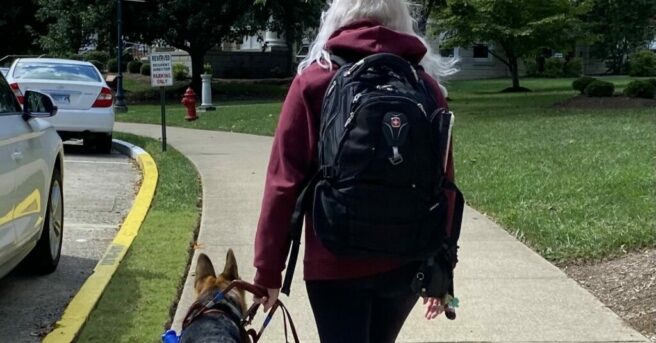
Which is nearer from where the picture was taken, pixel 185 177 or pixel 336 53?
pixel 336 53

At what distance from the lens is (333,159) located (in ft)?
7.91

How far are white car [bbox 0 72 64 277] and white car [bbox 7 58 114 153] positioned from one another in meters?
6.73

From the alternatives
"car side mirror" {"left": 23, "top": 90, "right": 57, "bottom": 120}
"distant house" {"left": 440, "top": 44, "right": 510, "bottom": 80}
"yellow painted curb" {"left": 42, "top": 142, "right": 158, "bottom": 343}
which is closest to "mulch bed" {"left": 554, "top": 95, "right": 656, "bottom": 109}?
"yellow painted curb" {"left": 42, "top": 142, "right": 158, "bottom": 343}

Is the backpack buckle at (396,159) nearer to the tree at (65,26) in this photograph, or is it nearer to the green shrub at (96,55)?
the tree at (65,26)

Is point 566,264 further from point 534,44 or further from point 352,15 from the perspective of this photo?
point 534,44

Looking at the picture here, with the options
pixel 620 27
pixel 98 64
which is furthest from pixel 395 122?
pixel 620 27

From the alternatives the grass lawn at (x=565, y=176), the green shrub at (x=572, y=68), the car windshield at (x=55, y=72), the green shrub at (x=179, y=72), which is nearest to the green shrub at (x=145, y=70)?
the green shrub at (x=179, y=72)

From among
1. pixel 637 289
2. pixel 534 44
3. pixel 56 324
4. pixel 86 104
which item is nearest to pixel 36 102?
pixel 56 324

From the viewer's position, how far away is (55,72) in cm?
1351

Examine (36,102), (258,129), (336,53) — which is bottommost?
(258,129)

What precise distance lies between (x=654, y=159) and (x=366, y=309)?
8.62 metres

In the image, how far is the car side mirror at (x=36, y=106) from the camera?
5638mm

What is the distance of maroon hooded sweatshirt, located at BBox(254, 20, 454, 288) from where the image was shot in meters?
2.57

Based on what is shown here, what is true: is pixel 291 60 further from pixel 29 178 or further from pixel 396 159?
pixel 396 159
